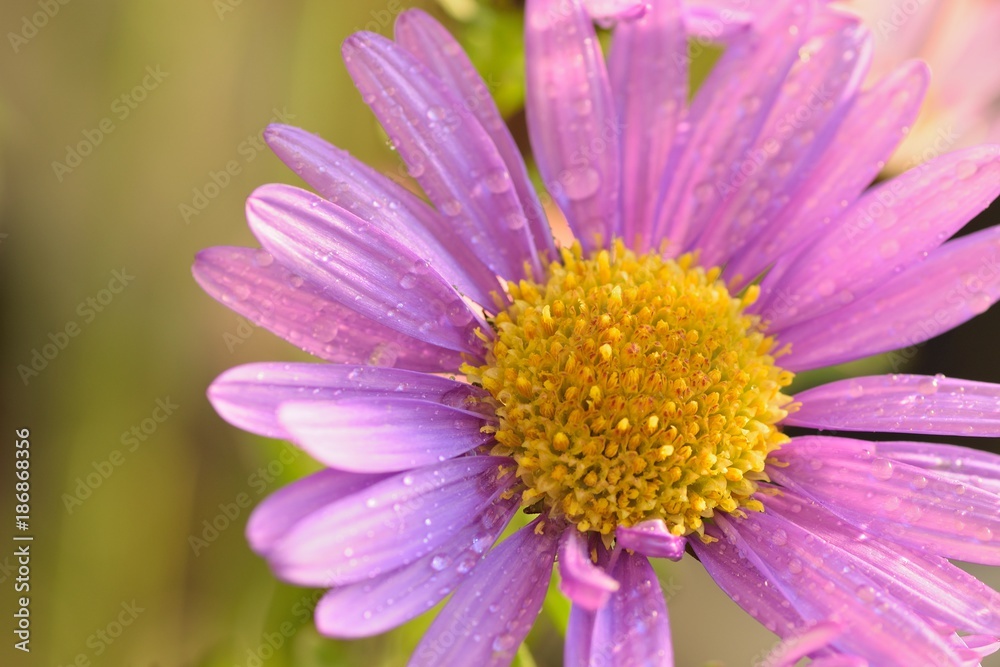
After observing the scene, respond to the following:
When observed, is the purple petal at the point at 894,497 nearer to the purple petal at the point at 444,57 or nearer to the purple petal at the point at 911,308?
the purple petal at the point at 911,308

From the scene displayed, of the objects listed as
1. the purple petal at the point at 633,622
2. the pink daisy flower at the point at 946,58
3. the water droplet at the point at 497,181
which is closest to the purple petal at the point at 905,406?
the purple petal at the point at 633,622

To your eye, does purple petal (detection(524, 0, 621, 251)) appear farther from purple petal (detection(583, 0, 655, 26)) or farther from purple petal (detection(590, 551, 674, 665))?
purple petal (detection(590, 551, 674, 665))

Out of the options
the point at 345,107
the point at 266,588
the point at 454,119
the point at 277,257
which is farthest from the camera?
the point at 345,107

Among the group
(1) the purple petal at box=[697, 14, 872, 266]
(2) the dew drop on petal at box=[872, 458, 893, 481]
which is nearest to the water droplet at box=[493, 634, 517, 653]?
(2) the dew drop on petal at box=[872, 458, 893, 481]

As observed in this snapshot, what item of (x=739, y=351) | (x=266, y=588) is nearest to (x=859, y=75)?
(x=739, y=351)

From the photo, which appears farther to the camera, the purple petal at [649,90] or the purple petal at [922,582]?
the purple petal at [649,90]

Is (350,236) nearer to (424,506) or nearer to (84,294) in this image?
(424,506)

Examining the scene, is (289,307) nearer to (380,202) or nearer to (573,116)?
(380,202)
